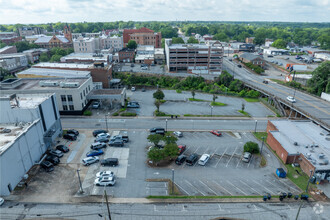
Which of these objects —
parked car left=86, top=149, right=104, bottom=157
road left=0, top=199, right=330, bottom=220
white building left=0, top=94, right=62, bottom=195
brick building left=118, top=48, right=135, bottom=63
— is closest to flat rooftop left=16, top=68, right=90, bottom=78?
white building left=0, top=94, right=62, bottom=195

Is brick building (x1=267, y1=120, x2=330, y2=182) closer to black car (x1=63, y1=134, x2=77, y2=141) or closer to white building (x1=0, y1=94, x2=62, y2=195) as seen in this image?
black car (x1=63, y1=134, x2=77, y2=141)

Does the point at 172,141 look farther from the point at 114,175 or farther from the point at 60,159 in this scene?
the point at 60,159

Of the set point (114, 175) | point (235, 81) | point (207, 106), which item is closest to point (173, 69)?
point (235, 81)

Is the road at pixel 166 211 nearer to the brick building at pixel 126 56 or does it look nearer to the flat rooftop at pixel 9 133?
the flat rooftop at pixel 9 133

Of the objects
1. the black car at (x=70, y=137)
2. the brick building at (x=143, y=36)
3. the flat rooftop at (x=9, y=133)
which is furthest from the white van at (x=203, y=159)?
the brick building at (x=143, y=36)

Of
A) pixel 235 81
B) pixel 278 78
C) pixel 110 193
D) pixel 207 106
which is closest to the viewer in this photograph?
pixel 110 193
